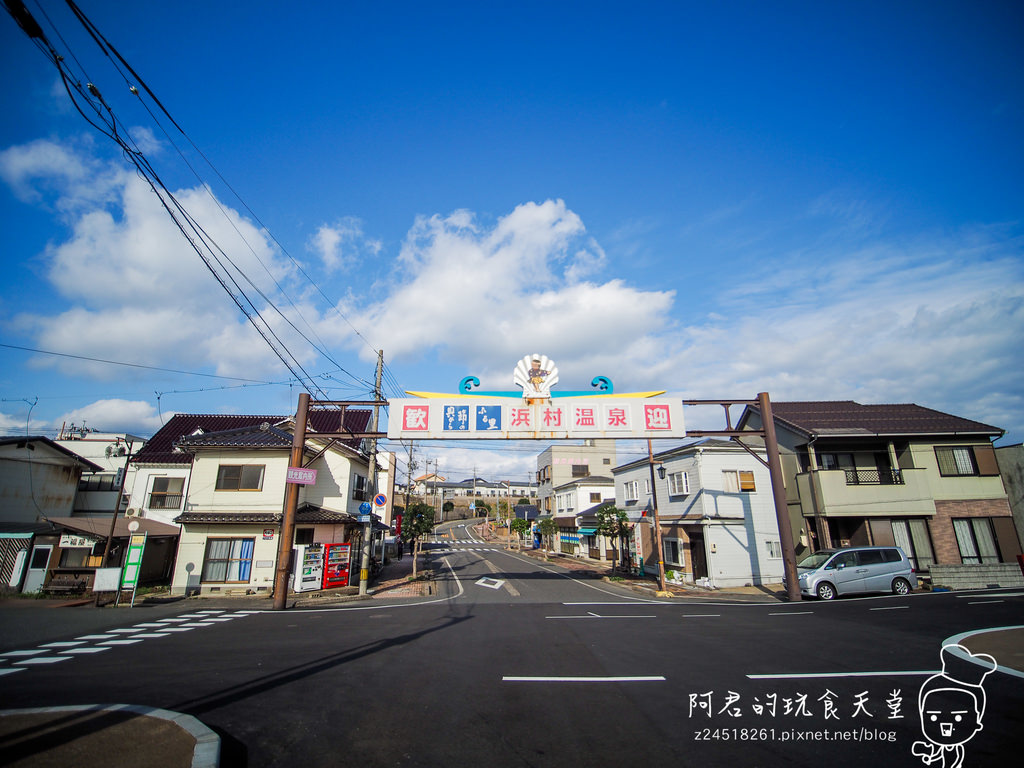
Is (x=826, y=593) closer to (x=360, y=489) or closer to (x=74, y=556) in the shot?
(x=360, y=489)

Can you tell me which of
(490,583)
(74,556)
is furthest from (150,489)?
(490,583)

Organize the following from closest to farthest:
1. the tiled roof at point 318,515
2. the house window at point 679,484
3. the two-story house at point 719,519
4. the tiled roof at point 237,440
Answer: the tiled roof at point 318,515, the tiled roof at point 237,440, the two-story house at point 719,519, the house window at point 679,484

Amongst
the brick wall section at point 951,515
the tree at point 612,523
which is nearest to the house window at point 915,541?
the brick wall section at point 951,515

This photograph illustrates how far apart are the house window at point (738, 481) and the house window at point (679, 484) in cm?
193

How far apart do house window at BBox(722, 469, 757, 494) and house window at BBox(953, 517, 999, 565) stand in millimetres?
8695

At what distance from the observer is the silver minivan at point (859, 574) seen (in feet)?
54.4

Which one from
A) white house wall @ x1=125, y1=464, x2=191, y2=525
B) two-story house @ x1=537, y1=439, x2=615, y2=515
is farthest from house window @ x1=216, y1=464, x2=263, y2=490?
two-story house @ x1=537, y1=439, x2=615, y2=515

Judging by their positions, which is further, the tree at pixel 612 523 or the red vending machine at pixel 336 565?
the tree at pixel 612 523

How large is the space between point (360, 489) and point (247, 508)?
19.6ft

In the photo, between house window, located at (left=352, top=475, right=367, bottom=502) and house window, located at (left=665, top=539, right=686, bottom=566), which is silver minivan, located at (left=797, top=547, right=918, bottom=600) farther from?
house window, located at (left=352, top=475, right=367, bottom=502)

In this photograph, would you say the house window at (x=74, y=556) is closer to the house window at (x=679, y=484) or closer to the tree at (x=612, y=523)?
the tree at (x=612, y=523)

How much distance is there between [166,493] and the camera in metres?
23.0

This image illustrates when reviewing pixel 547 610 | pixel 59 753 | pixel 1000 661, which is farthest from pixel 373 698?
pixel 1000 661

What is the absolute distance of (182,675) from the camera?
754 cm
